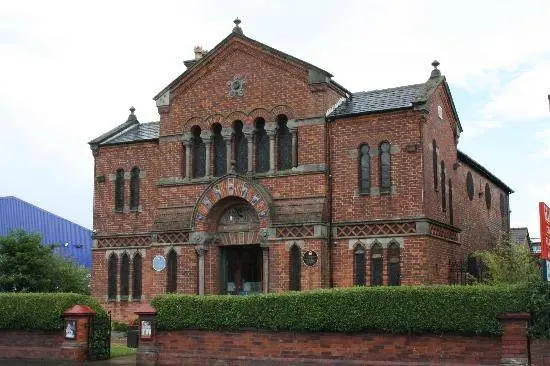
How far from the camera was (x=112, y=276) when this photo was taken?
30844 mm

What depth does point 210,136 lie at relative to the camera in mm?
28375

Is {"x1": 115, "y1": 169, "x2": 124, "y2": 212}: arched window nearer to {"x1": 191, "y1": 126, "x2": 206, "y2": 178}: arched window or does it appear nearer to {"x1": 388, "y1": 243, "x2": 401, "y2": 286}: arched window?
{"x1": 191, "y1": 126, "x2": 206, "y2": 178}: arched window

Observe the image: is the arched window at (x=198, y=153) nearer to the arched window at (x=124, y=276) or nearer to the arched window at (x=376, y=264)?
the arched window at (x=124, y=276)

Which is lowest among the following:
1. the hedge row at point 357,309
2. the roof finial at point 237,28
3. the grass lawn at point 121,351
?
the grass lawn at point 121,351

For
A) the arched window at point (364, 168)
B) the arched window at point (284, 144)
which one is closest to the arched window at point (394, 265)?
the arched window at point (364, 168)

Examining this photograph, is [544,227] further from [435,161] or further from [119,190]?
[119,190]

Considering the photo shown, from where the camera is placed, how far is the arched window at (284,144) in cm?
2708

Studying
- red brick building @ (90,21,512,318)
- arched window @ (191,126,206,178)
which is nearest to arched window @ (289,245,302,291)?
red brick building @ (90,21,512,318)

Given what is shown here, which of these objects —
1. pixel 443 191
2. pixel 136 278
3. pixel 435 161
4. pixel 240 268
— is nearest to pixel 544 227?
pixel 435 161

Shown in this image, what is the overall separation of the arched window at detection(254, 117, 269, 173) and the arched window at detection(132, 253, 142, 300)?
21.5ft

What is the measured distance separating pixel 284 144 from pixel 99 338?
9.25 m

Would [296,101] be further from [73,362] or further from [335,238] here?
[73,362]

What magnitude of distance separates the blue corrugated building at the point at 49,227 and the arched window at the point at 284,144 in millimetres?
21784

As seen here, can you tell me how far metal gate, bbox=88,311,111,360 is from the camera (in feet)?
73.2
